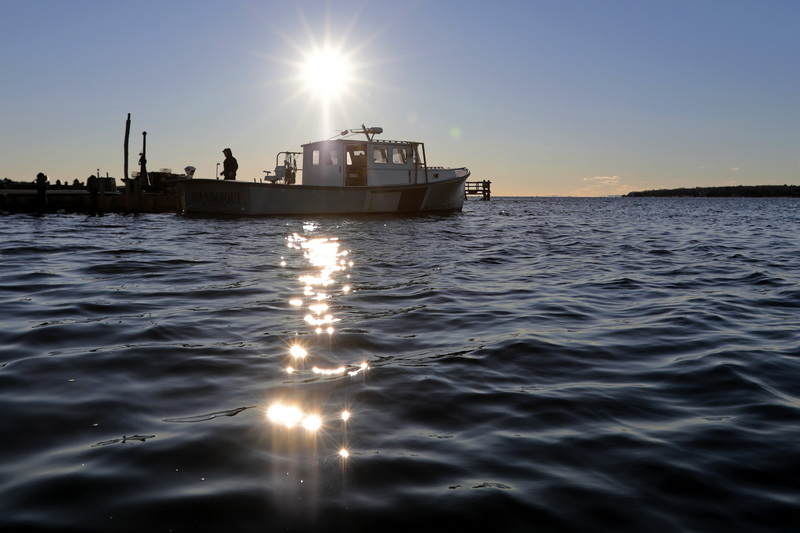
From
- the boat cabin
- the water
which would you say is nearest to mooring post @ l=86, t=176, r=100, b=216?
the boat cabin

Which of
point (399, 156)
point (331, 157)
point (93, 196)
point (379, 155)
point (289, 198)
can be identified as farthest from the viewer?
point (399, 156)

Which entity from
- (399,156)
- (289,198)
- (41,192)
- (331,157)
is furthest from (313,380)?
(41,192)

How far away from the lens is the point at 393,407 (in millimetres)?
3004

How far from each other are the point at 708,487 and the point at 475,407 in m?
1.14

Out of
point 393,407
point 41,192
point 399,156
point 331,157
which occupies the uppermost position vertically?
point 399,156

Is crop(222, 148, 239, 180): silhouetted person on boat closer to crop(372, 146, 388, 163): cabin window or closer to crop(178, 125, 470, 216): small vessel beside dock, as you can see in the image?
crop(178, 125, 470, 216): small vessel beside dock

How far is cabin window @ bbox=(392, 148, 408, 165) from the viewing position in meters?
23.2

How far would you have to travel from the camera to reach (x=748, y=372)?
3.73 m

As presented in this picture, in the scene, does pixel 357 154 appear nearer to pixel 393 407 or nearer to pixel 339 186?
pixel 339 186

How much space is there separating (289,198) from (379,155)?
423 cm

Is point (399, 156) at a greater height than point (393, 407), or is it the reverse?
point (399, 156)

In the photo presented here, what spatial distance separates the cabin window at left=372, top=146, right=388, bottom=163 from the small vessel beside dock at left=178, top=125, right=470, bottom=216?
0.04m

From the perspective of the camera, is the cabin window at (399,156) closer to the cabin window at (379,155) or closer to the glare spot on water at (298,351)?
the cabin window at (379,155)

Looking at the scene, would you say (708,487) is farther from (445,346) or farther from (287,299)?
(287,299)
